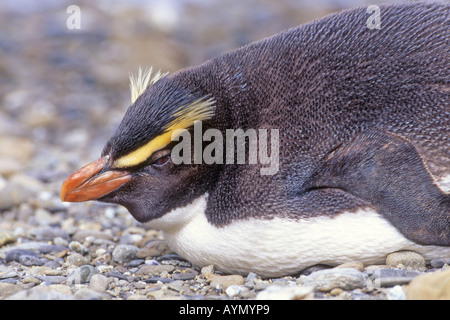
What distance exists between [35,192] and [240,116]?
3.00m

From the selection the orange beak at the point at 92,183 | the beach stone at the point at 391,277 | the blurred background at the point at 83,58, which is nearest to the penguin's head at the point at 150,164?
the orange beak at the point at 92,183

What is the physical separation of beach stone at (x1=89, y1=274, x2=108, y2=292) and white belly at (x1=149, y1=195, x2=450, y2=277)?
0.45 meters

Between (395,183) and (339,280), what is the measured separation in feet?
1.82

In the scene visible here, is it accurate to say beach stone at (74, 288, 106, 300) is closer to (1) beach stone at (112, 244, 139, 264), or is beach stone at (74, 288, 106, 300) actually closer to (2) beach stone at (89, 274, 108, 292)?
(2) beach stone at (89, 274, 108, 292)

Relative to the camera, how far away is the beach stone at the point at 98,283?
3.34 metres

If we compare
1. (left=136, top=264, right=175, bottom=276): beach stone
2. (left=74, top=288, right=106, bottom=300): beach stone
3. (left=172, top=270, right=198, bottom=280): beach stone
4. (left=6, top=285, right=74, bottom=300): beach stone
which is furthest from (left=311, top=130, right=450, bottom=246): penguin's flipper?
(left=6, top=285, right=74, bottom=300): beach stone

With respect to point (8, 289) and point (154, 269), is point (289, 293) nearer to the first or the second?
point (154, 269)

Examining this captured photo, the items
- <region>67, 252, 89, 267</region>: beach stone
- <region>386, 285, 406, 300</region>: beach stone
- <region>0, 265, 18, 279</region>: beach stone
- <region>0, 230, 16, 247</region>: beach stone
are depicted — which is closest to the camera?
<region>386, 285, 406, 300</region>: beach stone

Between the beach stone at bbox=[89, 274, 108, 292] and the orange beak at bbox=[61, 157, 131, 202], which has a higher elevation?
the orange beak at bbox=[61, 157, 131, 202]

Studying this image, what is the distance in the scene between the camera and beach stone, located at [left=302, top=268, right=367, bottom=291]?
302cm

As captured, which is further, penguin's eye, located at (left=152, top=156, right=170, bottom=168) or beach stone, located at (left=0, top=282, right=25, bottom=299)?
penguin's eye, located at (left=152, top=156, right=170, bottom=168)

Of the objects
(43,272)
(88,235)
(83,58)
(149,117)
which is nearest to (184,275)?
(43,272)

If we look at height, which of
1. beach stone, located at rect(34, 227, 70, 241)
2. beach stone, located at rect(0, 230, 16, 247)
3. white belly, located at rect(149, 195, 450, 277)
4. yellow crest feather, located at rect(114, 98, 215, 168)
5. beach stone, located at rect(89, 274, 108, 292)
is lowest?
beach stone, located at rect(89, 274, 108, 292)

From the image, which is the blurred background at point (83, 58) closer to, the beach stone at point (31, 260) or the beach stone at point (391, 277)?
the beach stone at point (31, 260)
